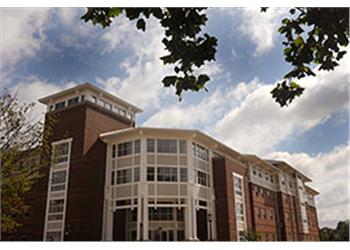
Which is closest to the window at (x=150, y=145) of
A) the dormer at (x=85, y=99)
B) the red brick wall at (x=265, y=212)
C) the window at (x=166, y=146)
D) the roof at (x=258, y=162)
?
the window at (x=166, y=146)

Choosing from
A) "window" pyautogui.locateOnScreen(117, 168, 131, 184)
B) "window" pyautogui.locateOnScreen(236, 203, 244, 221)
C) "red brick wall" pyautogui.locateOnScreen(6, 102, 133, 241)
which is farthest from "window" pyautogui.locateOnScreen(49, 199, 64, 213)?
"window" pyautogui.locateOnScreen(236, 203, 244, 221)

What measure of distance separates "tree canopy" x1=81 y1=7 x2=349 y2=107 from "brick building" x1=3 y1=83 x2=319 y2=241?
344 inches

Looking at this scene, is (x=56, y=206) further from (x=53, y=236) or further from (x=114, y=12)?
(x=114, y=12)

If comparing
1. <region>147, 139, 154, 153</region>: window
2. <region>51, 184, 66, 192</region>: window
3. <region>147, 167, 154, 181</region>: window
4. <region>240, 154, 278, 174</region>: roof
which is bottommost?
<region>51, 184, 66, 192</region>: window

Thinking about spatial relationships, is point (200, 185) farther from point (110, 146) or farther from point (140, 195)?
point (110, 146)

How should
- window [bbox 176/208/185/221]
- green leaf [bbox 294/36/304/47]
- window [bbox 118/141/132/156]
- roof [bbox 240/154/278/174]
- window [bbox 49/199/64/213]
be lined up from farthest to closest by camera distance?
1. roof [bbox 240/154/278/174]
2. window [bbox 118/141/132/156]
3. window [bbox 176/208/185/221]
4. window [bbox 49/199/64/213]
5. green leaf [bbox 294/36/304/47]

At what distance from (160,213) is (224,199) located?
2151mm

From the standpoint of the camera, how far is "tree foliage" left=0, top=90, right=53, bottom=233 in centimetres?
469

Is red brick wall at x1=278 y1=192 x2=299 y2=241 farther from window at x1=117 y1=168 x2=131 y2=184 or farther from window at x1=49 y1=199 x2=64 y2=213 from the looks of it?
window at x1=49 y1=199 x2=64 y2=213

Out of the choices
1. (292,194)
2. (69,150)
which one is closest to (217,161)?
(69,150)

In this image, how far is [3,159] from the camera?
464cm
